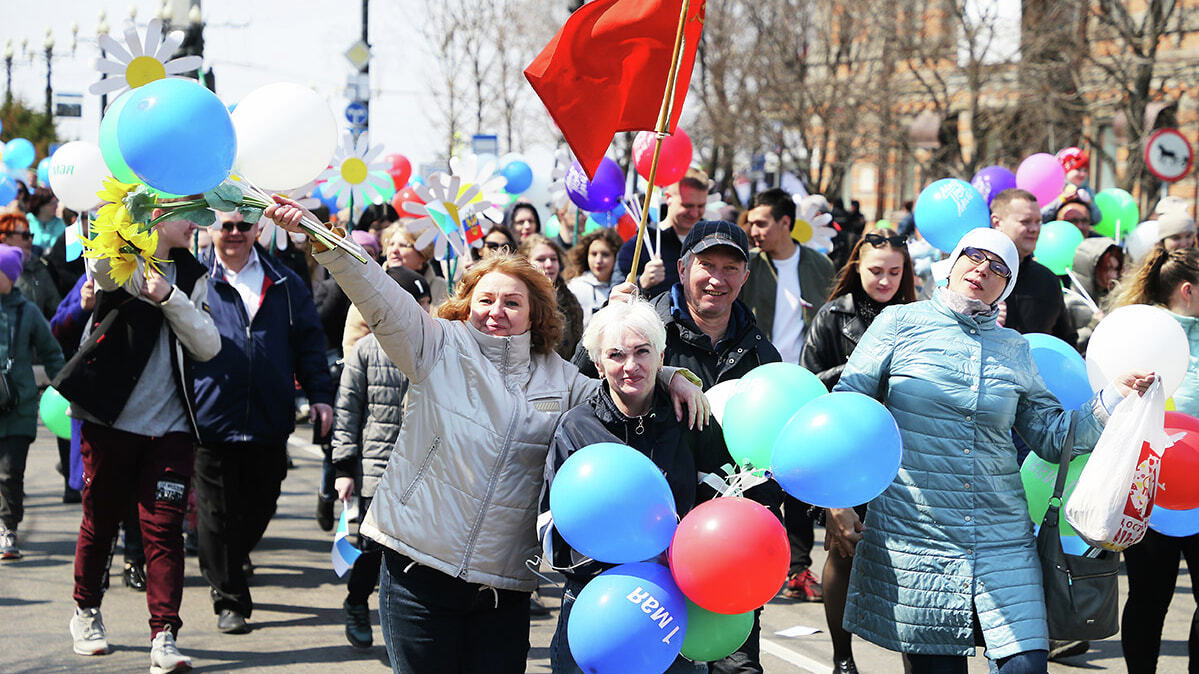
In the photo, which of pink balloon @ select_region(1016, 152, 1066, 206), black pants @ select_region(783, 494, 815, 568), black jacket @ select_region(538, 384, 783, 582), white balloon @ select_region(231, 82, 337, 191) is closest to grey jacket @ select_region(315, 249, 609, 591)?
black jacket @ select_region(538, 384, 783, 582)

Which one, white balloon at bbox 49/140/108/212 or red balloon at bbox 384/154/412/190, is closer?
white balloon at bbox 49/140/108/212

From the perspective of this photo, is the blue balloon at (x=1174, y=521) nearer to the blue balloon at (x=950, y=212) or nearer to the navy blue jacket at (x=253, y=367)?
the blue balloon at (x=950, y=212)

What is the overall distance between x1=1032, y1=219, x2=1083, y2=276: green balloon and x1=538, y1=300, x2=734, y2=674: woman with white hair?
20.3ft

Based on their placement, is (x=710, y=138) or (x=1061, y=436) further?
(x=710, y=138)

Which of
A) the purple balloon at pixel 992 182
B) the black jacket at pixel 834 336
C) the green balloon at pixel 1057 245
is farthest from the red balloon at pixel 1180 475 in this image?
the purple balloon at pixel 992 182

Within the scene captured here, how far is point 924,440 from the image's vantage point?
4512 mm

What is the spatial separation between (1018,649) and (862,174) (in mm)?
31442

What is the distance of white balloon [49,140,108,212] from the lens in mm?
6145

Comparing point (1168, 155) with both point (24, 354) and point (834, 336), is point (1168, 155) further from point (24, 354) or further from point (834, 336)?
point (24, 354)

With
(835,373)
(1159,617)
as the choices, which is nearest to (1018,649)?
(1159,617)

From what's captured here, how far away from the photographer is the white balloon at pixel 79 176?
242 inches

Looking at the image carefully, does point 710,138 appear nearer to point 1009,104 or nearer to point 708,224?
point 1009,104

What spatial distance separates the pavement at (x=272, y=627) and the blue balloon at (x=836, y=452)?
268cm

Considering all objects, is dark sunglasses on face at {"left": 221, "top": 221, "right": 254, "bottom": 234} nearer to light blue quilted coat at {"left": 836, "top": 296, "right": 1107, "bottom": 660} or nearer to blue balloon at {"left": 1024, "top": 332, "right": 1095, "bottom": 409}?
light blue quilted coat at {"left": 836, "top": 296, "right": 1107, "bottom": 660}
